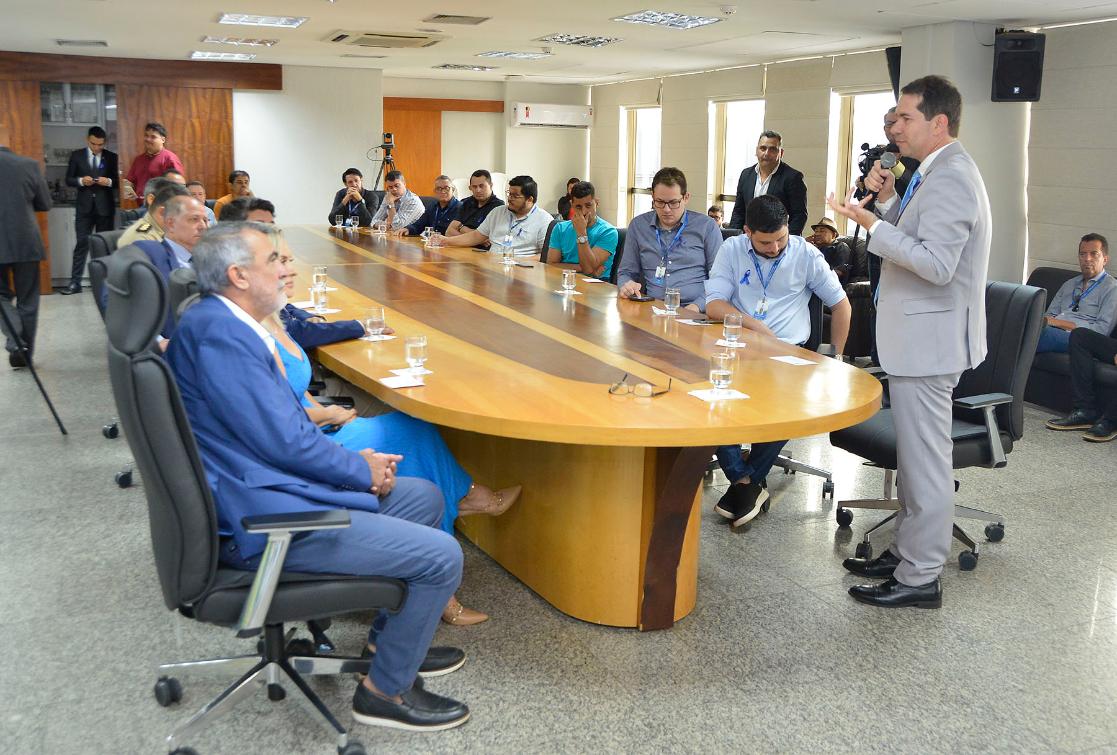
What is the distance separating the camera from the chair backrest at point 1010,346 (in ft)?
12.2

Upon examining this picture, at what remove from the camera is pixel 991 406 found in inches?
144

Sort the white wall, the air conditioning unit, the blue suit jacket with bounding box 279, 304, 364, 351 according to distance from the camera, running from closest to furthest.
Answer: the blue suit jacket with bounding box 279, 304, 364, 351 < the white wall < the air conditioning unit

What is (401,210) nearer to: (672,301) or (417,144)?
(672,301)

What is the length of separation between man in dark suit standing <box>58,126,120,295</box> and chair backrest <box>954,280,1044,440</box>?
9668mm

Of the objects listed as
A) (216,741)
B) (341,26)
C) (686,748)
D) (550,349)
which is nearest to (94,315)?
(341,26)

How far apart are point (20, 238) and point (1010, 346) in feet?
21.1

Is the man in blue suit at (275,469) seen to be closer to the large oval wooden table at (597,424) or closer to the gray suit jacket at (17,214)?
the large oval wooden table at (597,424)

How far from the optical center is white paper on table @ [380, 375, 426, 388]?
2949 millimetres

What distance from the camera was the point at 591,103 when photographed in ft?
53.7

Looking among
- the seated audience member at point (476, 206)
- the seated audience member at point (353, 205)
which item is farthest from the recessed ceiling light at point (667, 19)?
the seated audience member at point (353, 205)

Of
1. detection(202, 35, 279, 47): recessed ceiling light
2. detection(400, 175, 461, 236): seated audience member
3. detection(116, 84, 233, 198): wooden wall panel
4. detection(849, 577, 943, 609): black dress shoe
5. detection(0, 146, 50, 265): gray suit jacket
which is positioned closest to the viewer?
detection(849, 577, 943, 609): black dress shoe

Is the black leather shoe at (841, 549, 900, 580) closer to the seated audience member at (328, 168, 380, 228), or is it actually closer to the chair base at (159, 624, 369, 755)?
the chair base at (159, 624, 369, 755)

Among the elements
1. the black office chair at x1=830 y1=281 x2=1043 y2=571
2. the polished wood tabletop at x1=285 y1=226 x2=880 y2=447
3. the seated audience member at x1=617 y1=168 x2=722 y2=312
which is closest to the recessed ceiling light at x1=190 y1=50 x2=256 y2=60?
the polished wood tabletop at x1=285 y1=226 x2=880 y2=447

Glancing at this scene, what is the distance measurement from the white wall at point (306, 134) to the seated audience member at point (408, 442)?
10.8 metres
